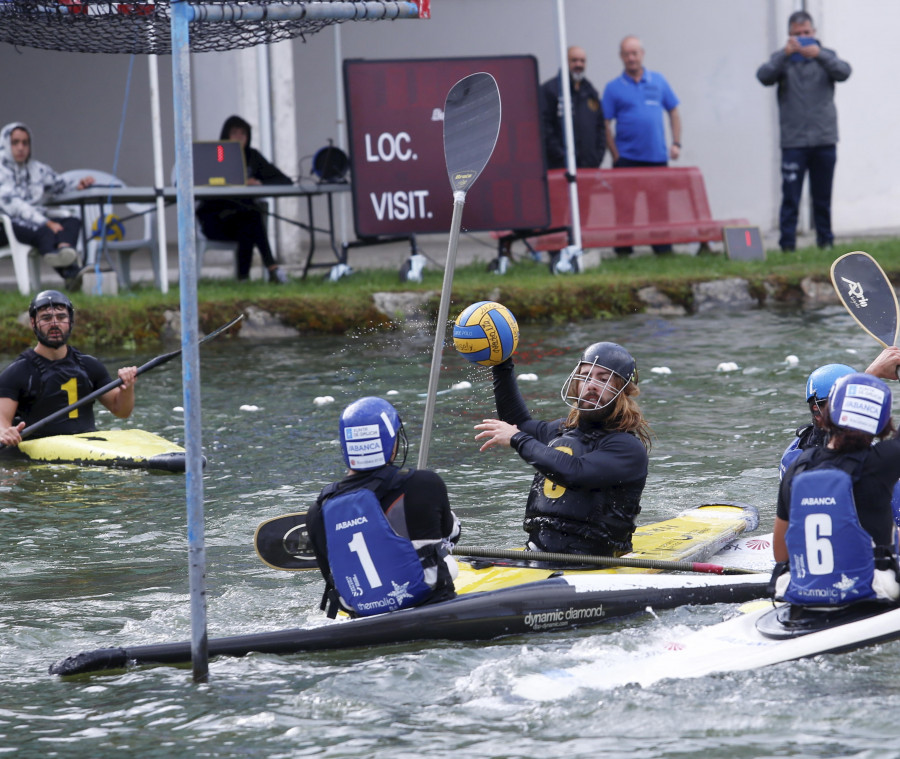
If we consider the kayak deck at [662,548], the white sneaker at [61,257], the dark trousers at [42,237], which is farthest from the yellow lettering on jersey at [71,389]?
the dark trousers at [42,237]

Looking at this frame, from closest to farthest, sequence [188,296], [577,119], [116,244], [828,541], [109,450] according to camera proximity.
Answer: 1. [188,296]
2. [828,541]
3. [109,450]
4. [116,244]
5. [577,119]

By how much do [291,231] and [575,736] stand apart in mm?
11633

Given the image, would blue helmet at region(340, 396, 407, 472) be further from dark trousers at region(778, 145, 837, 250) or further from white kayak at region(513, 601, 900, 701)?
dark trousers at region(778, 145, 837, 250)

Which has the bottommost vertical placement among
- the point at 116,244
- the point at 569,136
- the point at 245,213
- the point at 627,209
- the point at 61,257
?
the point at 61,257

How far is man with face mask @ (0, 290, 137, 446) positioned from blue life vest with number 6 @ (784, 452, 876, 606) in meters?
4.33

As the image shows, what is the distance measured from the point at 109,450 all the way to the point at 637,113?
7.45 m

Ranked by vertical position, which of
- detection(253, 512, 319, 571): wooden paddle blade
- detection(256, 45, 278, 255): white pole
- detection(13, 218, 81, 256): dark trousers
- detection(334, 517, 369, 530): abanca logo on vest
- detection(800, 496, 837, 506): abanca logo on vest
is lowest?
detection(253, 512, 319, 571): wooden paddle blade

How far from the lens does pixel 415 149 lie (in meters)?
12.1

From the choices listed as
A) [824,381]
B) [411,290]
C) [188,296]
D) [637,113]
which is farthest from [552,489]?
[637,113]

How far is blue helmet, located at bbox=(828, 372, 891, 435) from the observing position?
414 centimetres

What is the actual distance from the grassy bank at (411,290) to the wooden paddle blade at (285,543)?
6073 mm

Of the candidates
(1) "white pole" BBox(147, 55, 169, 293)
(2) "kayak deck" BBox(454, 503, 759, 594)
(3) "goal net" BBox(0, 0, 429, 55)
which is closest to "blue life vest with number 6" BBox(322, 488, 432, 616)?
(2) "kayak deck" BBox(454, 503, 759, 594)

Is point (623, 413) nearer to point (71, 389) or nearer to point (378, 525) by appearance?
point (378, 525)

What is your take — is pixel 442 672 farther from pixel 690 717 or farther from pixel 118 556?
pixel 118 556
